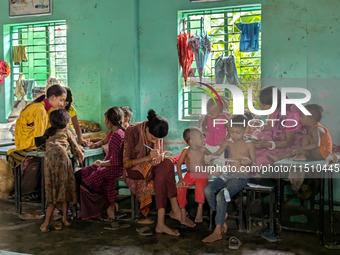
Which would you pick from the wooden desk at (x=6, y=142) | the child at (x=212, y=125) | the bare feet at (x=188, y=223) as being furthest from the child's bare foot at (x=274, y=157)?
the wooden desk at (x=6, y=142)

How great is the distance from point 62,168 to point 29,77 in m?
3.35

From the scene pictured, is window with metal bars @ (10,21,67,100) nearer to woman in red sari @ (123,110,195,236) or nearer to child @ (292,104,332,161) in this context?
woman in red sari @ (123,110,195,236)

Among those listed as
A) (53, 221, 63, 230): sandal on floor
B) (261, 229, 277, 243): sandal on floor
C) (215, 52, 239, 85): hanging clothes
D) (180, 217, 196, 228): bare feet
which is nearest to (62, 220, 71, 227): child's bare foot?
(53, 221, 63, 230): sandal on floor

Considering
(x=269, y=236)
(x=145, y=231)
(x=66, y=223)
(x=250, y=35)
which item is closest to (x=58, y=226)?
(x=66, y=223)

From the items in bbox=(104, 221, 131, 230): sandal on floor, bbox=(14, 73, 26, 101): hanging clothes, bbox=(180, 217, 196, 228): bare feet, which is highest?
bbox=(14, 73, 26, 101): hanging clothes

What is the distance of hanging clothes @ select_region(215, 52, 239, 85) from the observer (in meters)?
5.95

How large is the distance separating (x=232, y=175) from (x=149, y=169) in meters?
0.88

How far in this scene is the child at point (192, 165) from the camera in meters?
4.76

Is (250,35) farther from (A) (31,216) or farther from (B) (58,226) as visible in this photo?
(A) (31,216)

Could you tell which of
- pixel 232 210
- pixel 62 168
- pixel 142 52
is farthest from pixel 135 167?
pixel 142 52

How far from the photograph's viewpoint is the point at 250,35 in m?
5.84

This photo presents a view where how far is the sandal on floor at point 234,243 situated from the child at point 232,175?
0.68 ft

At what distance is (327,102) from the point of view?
5.54 meters

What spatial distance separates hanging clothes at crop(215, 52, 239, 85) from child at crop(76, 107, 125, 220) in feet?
5.38
